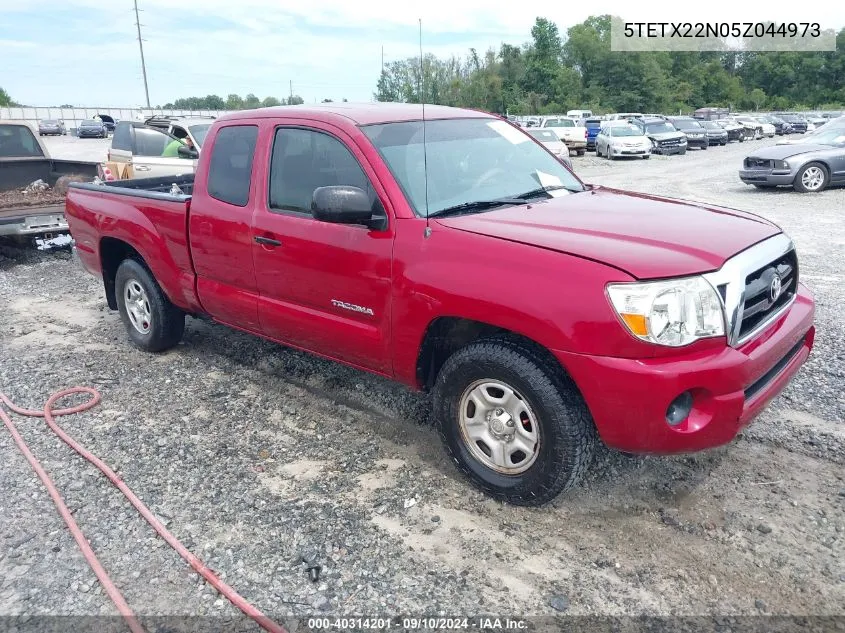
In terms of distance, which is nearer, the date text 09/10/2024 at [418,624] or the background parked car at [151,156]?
the date text 09/10/2024 at [418,624]

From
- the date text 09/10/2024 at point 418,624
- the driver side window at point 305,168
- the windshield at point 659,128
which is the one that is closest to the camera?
the date text 09/10/2024 at point 418,624

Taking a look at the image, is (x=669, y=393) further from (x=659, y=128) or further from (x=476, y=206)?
(x=659, y=128)

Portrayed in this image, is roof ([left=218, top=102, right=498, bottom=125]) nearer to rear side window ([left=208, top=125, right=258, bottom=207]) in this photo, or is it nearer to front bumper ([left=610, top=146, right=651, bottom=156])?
rear side window ([left=208, top=125, right=258, bottom=207])

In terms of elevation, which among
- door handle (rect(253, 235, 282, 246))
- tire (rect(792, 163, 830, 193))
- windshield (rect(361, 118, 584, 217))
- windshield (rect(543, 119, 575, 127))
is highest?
windshield (rect(543, 119, 575, 127))

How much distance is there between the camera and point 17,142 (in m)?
10.2

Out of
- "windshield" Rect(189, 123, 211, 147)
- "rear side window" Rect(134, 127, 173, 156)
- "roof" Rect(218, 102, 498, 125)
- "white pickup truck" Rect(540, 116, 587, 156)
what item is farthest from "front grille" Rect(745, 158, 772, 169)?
"roof" Rect(218, 102, 498, 125)

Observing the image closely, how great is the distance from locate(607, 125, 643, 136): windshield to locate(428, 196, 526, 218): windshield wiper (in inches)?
972

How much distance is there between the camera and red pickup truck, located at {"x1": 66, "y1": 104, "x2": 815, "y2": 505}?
280cm

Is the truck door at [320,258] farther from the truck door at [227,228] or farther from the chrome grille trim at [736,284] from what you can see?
the chrome grille trim at [736,284]

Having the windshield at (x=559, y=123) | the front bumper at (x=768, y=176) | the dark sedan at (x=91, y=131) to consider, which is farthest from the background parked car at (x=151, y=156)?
the dark sedan at (x=91, y=131)

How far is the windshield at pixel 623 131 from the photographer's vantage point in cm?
2661

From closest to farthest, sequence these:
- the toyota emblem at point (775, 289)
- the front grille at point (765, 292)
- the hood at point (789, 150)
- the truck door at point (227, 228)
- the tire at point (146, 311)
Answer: the front grille at point (765, 292) < the toyota emblem at point (775, 289) < the truck door at point (227, 228) < the tire at point (146, 311) < the hood at point (789, 150)

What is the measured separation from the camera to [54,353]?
570 centimetres

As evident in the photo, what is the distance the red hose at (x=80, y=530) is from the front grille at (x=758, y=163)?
577 inches
